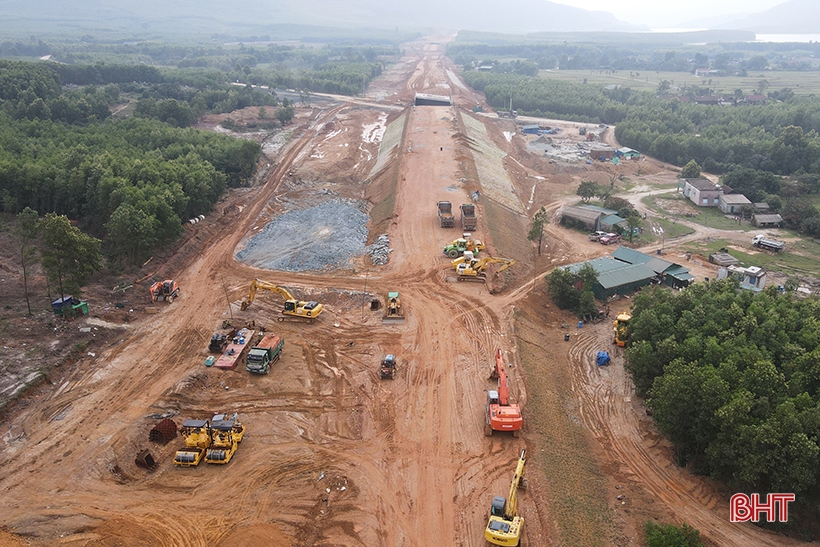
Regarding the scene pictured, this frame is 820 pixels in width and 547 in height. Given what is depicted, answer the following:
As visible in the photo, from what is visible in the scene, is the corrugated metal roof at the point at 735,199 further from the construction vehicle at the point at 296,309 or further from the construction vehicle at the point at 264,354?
the construction vehicle at the point at 264,354

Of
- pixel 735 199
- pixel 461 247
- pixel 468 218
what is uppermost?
pixel 468 218

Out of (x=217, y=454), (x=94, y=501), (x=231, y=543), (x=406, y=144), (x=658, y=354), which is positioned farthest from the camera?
(x=406, y=144)

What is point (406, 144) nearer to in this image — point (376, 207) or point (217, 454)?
point (376, 207)

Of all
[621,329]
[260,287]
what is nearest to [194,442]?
[260,287]

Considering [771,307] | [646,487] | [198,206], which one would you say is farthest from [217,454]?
[198,206]

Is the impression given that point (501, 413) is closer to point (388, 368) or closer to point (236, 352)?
point (388, 368)

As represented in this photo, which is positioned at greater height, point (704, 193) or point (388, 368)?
point (704, 193)
